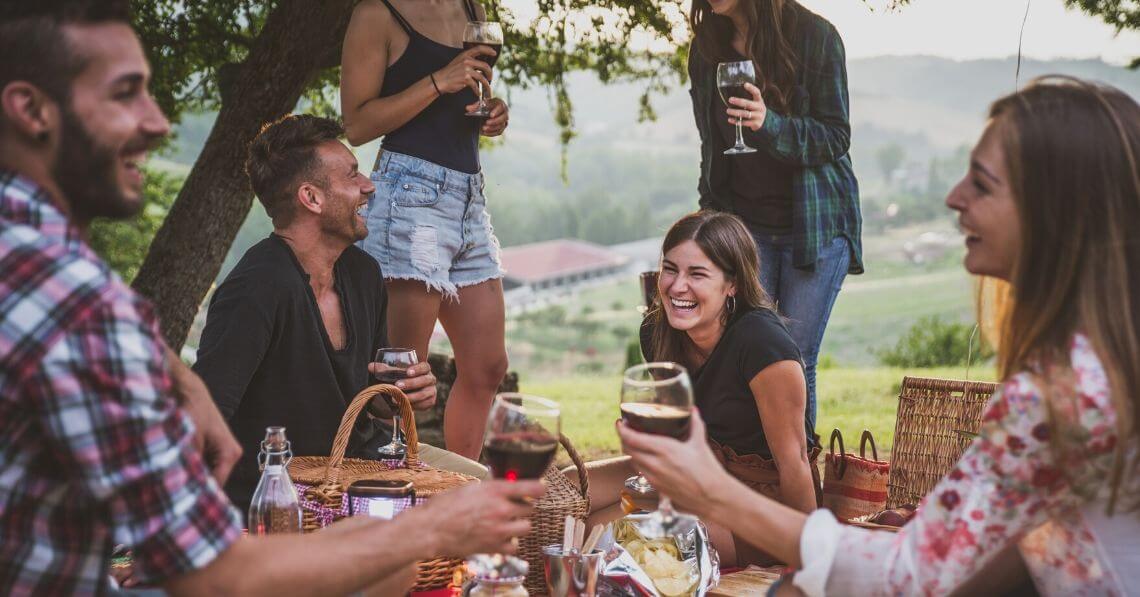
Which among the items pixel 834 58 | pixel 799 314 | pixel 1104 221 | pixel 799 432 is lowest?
pixel 799 432

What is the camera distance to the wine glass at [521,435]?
1.96 metres

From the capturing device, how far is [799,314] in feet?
14.1

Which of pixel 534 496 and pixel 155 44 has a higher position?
pixel 155 44

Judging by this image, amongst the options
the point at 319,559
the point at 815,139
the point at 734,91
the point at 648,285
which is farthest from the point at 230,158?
the point at 319,559

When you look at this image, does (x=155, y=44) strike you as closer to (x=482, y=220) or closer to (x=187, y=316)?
(x=187, y=316)

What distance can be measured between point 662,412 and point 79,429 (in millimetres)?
973

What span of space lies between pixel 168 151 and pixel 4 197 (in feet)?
22.0

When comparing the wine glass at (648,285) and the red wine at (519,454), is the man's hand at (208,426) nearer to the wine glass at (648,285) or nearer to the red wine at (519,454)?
the red wine at (519,454)

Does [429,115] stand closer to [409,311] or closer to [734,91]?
[409,311]

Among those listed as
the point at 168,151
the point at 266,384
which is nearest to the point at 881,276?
the point at 168,151

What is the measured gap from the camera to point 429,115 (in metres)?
4.09

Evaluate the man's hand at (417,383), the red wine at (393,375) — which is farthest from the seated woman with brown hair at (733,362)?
the red wine at (393,375)

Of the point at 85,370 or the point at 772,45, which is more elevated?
the point at 772,45

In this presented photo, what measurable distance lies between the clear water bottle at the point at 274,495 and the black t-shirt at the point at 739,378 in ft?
5.33
